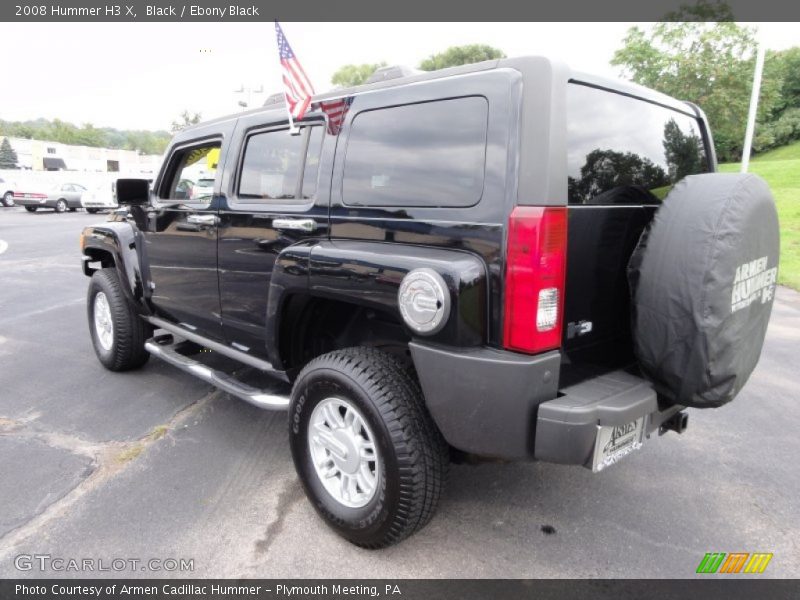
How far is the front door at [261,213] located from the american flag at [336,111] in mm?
73

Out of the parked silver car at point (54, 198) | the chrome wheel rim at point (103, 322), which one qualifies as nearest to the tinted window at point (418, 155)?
the chrome wheel rim at point (103, 322)

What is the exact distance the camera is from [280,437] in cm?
360

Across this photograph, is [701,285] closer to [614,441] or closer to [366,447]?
[614,441]

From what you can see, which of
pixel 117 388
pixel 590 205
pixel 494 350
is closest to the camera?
pixel 494 350

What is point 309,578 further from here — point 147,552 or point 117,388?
point 117,388

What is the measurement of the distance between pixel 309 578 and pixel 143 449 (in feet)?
5.37

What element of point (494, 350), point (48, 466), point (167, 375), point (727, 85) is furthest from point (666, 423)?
point (727, 85)

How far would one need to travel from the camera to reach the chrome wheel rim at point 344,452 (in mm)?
2484

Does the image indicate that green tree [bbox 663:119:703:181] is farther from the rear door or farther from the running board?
the running board

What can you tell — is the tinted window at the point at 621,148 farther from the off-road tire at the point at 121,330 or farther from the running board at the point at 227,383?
the off-road tire at the point at 121,330

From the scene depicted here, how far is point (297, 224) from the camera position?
2.77m

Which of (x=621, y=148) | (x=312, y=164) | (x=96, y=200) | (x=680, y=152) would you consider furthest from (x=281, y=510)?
(x=96, y=200)

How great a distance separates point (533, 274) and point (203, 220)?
90.2 inches

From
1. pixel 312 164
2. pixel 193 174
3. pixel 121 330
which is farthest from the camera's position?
pixel 121 330
